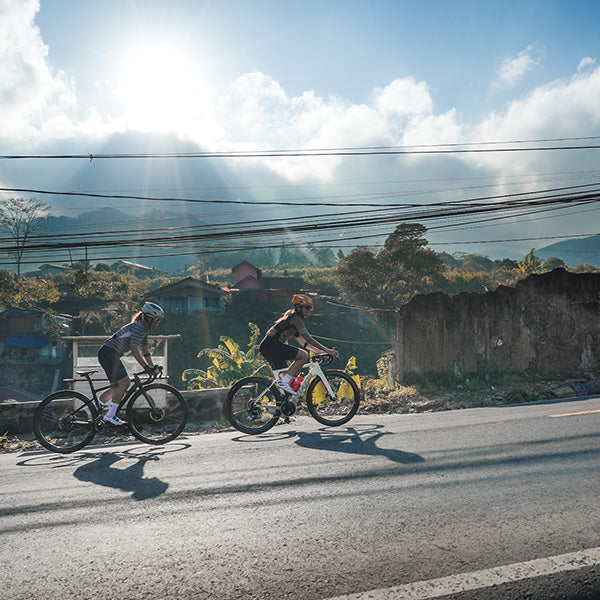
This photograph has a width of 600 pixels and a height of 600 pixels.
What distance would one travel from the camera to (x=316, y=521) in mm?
4055

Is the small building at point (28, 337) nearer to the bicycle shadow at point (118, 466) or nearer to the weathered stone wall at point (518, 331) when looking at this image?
the weathered stone wall at point (518, 331)

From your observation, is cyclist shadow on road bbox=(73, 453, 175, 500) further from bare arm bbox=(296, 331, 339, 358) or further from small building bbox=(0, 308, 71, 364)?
small building bbox=(0, 308, 71, 364)

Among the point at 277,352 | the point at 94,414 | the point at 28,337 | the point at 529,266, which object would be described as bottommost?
the point at 94,414

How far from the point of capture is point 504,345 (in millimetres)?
13445

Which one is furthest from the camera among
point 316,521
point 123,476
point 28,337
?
point 28,337

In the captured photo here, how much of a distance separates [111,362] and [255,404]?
7.35 feet

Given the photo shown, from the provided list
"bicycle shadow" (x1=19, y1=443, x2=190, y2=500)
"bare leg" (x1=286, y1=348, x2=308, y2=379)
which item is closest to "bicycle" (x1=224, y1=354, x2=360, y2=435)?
"bare leg" (x1=286, y1=348, x2=308, y2=379)

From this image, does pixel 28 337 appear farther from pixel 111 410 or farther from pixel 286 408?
pixel 286 408

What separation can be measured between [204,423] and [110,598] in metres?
7.20

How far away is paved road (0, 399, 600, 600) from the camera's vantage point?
3.18 metres

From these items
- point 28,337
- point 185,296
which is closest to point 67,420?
point 28,337

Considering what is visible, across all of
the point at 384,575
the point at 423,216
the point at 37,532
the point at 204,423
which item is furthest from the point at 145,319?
the point at 423,216

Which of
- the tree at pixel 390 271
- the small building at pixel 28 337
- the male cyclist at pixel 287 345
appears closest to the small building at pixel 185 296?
the small building at pixel 28 337

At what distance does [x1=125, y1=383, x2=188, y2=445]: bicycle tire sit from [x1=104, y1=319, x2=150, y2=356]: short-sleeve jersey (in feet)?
2.22
